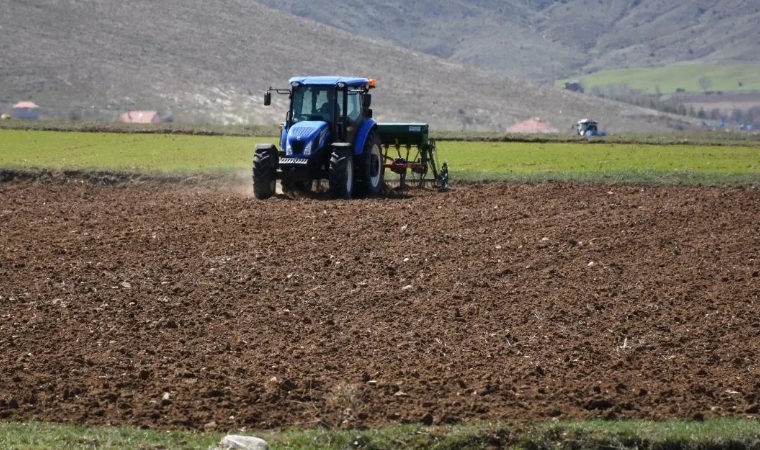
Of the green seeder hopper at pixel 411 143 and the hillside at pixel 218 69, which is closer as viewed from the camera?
the green seeder hopper at pixel 411 143

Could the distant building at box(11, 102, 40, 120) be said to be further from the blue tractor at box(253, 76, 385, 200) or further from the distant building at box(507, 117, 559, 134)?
the blue tractor at box(253, 76, 385, 200)

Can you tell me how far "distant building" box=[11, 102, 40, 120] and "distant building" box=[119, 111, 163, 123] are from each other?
5.78 metres

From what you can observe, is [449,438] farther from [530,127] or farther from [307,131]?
Result: [530,127]

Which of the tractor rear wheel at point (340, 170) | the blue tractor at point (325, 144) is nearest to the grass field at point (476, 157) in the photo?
the blue tractor at point (325, 144)

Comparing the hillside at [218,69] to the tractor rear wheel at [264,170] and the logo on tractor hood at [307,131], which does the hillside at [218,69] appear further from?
the logo on tractor hood at [307,131]

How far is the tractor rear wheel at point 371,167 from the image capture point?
26984 mm

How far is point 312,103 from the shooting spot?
88.2 feet

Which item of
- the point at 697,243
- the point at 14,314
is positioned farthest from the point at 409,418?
the point at 697,243

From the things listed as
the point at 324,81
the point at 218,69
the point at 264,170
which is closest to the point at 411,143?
the point at 324,81

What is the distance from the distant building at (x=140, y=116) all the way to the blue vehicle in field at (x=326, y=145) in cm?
6502

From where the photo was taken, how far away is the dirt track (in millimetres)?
11406

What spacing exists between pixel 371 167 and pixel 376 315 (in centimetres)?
1311

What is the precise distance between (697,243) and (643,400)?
333 inches

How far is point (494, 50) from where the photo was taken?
630 feet
